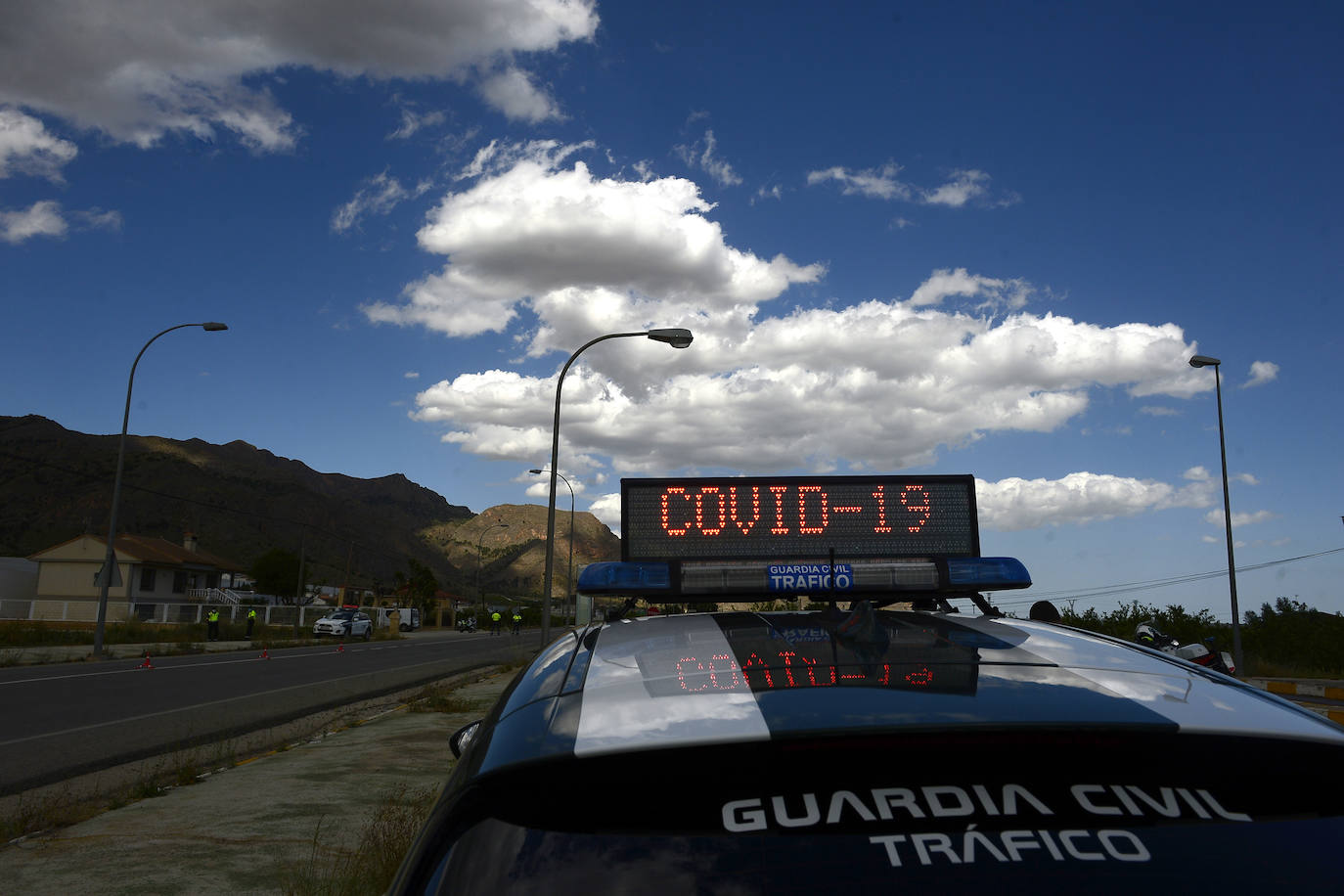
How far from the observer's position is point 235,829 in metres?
6.99

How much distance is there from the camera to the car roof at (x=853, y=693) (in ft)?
4.84

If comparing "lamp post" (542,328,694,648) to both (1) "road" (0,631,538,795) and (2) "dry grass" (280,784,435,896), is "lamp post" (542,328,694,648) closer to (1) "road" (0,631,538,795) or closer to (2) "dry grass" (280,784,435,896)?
(1) "road" (0,631,538,795)

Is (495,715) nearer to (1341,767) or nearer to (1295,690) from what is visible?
(1341,767)

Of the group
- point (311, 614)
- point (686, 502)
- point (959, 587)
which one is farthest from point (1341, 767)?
point (311, 614)

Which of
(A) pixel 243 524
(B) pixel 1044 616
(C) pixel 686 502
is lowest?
(B) pixel 1044 616

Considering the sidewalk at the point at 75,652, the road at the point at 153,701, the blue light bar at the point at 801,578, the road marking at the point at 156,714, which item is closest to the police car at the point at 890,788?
the blue light bar at the point at 801,578

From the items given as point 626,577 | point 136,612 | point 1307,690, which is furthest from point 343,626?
point 626,577

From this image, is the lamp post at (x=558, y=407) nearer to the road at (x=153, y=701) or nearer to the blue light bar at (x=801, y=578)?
the road at (x=153, y=701)

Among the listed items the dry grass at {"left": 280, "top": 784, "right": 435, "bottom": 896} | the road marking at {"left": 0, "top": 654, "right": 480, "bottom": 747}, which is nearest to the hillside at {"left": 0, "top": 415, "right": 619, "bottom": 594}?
the road marking at {"left": 0, "top": 654, "right": 480, "bottom": 747}

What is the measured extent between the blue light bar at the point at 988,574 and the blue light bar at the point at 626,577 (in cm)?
111

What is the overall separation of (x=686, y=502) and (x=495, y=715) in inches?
143

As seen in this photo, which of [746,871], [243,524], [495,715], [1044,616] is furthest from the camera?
[243,524]

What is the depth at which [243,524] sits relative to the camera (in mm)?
149750

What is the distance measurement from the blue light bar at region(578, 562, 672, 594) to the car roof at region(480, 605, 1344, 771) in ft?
3.77
